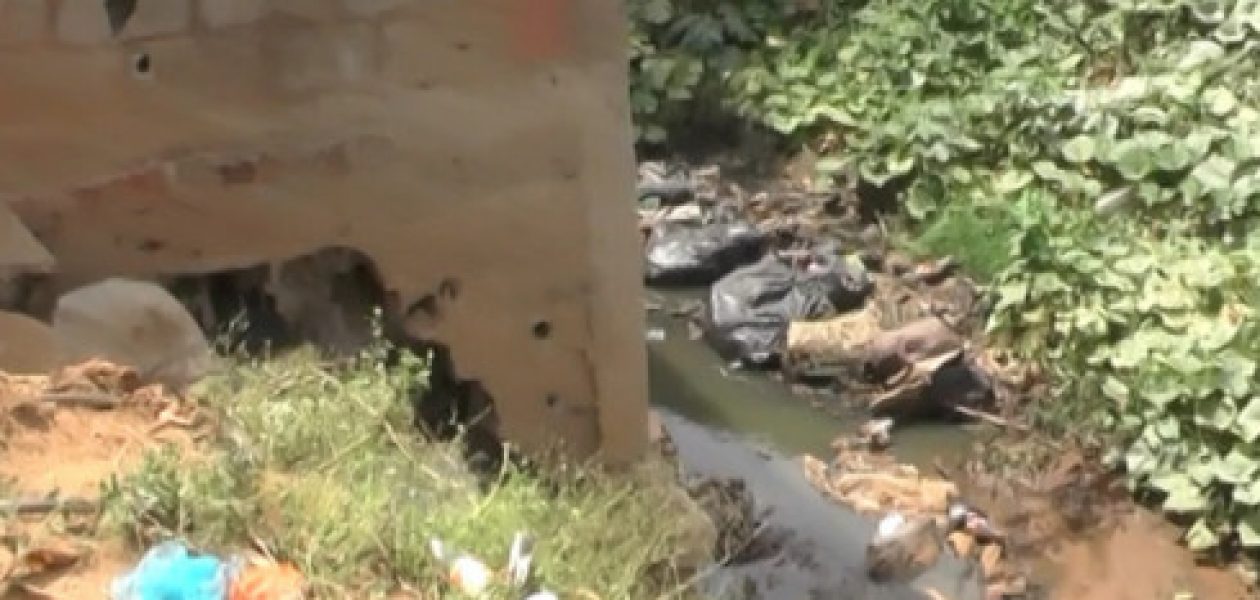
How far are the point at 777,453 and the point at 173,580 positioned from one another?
4302mm

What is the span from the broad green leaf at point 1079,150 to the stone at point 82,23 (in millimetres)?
4659

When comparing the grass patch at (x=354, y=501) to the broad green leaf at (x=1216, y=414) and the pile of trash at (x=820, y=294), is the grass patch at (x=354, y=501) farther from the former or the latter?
the pile of trash at (x=820, y=294)

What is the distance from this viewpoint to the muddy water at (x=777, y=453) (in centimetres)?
631

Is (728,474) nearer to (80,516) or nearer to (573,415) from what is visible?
(573,415)

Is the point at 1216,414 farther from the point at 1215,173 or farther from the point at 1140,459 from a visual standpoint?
the point at 1215,173

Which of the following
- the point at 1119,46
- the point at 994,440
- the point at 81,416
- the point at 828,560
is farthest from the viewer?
the point at 1119,46

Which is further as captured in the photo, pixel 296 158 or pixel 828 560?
pixel 828 560

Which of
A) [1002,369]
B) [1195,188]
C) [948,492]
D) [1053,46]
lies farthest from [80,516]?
[1053,46]

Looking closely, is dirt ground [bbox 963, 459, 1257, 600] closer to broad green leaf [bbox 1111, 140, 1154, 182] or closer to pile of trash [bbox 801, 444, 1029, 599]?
pile of trash [bbox 801, 444, 1029, 599]

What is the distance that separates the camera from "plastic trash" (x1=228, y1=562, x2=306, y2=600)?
3102mm

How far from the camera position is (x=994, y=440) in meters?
7.38

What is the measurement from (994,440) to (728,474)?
1.02 metres

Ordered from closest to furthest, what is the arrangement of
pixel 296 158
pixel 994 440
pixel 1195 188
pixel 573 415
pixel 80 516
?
pixel 80 516
pixel 296 158
pixel 573 415
pixel 994 440
pixel 1195 188

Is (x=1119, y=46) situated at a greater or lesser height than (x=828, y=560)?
greater
